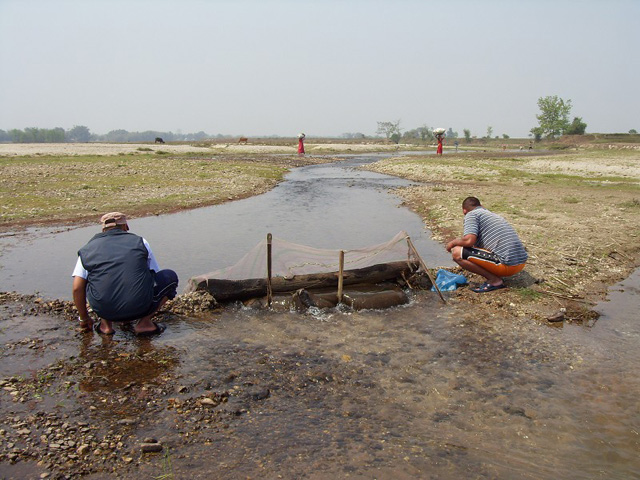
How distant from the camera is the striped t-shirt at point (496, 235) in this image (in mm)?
8625

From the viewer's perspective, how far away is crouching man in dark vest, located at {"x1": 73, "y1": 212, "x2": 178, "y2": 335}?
257 inches

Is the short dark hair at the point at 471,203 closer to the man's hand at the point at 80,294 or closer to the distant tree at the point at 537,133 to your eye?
the man's hand at the point at 80,294

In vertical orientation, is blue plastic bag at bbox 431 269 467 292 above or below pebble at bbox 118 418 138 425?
→ above

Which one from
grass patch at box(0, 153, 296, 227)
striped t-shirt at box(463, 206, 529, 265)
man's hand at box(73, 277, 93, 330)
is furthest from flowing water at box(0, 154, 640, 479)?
grass patch at box(0, 153, 296, 227)

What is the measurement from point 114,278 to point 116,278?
3cm

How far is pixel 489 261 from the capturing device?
8.79 meters

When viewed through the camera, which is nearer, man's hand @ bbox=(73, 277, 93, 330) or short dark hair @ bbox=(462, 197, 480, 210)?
man's hand @ bbox=(73, 277, 93, 330)

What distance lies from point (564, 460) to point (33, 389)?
5.64 m

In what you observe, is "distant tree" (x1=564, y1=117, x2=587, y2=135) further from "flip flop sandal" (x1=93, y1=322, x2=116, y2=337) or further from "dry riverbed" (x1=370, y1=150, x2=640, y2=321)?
"flip flop sandal" (x1=93, y1=322, x2=116, y2=337)

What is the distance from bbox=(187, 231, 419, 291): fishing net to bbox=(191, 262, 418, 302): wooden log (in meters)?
0.11

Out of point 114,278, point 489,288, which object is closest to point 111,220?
point 114,278

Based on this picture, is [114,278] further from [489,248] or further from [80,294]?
[489,248]

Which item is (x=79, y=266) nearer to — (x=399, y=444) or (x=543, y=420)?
(x=399, y=444)

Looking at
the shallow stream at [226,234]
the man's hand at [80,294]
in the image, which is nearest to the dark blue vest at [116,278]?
the man's hand at [80,294]
